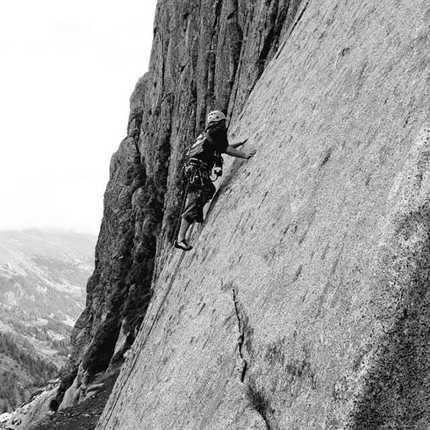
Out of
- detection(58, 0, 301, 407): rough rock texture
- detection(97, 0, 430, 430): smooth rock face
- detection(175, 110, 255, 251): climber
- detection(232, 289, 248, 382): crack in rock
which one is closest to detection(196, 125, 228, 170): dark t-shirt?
detection(175, 110, 255, 251): climber

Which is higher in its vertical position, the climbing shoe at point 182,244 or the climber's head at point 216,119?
the climber's head at point 216,119

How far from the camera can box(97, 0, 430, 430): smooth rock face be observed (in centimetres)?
411

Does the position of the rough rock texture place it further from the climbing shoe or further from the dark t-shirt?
the climbing shoe

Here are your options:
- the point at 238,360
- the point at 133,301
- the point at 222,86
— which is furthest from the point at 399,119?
the point at 133,301

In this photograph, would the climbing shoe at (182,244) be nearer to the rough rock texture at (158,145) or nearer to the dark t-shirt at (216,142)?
the dark t-shirt at (216,142)

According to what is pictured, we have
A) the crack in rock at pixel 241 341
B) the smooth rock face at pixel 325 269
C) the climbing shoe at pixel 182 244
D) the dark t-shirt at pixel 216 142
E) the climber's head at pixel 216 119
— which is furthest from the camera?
the climbing shoe at pixel 182 244

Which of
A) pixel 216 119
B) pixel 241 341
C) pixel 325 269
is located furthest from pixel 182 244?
pixel 325 269

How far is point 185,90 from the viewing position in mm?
31016

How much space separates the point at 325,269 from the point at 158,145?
31.2 meters

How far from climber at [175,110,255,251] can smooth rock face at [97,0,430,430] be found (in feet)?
3.07

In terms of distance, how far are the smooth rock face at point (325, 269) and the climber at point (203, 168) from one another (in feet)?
3.07

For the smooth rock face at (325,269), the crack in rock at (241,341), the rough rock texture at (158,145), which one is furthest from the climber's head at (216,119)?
the rough rock texture at (158,145)

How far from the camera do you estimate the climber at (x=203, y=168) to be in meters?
11.3

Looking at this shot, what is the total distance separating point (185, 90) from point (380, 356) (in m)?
28.7
